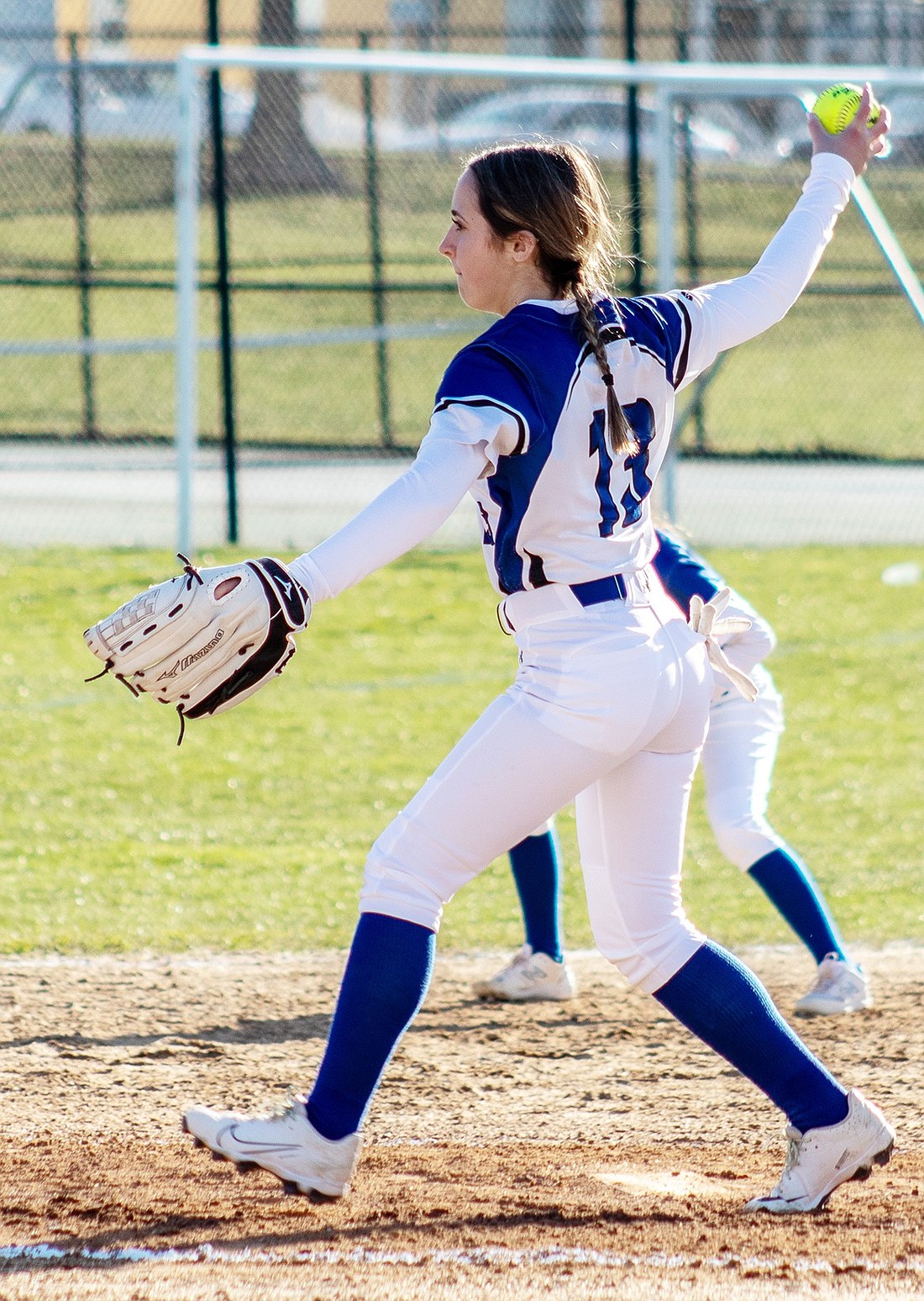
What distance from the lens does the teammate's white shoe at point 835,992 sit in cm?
435

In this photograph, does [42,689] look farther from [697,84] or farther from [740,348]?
[740,348]

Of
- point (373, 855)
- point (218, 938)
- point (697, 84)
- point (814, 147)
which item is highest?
point (697, 84)

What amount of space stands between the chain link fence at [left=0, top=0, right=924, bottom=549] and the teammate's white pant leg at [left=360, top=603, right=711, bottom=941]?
26.8 feet

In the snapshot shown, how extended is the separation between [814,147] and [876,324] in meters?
15.7

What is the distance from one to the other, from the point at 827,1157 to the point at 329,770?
4.08 meters

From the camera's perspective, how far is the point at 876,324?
1858 cm

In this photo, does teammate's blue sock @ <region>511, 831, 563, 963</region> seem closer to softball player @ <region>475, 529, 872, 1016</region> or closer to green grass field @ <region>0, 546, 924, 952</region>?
softball player @ <region>475, 529, 872, 1016</region>

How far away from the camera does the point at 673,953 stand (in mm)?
3012

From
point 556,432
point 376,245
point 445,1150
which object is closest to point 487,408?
point 556,432

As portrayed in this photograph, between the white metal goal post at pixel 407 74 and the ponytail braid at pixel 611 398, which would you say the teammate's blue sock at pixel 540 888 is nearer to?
the ponytail braid at pixel 611 398

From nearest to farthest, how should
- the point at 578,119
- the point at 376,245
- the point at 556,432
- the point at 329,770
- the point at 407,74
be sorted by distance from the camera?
the point at 556,432 → the point at 329,770 → the point at 407,74 → the point at 376,245 → the point at 578,119

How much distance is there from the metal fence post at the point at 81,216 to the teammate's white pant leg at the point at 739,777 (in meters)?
10.1

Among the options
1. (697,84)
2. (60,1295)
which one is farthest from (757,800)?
(697,84)

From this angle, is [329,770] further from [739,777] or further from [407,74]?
[407,74]
